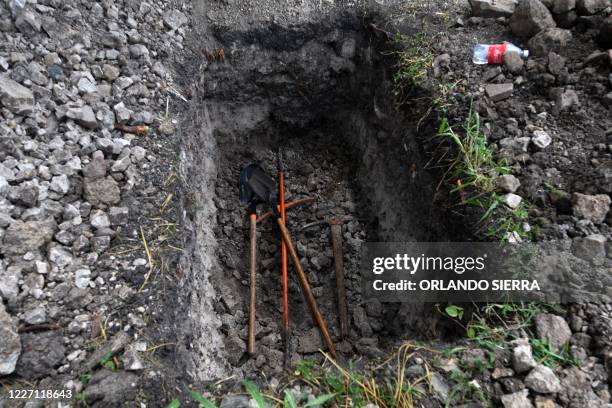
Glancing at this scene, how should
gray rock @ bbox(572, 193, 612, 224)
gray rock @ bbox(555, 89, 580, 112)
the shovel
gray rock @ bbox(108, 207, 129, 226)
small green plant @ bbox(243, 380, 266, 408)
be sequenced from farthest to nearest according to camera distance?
the shovel < gray rock @ bbox(555, 89, 580, 112) < gray rock @ bbox(108, 207, 129, 226) < gray rock @ bbox(572, 193, 612, 224) < small green plant @ bbox(243, 380, 266, 408)

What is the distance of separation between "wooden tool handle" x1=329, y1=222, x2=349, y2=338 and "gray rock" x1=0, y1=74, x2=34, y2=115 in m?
2.03

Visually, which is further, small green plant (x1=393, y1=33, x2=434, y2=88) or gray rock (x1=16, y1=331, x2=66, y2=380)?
small green plant (x1=393, y1=33, x2=434, y2=88)

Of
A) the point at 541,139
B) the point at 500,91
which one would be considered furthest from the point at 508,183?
the point at 500,91

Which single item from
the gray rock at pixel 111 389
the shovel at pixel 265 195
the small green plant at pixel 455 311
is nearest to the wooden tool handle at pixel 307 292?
the shovel at pixel 265 195

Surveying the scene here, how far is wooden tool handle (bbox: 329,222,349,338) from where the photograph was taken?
2727 mm

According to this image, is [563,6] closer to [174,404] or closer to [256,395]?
[256,395]

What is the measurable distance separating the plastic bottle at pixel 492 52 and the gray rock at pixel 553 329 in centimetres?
158

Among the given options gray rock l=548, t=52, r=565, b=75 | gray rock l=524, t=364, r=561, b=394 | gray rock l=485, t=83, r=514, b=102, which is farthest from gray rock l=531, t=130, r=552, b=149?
gray rock l=524, t=364, r=561, b=394

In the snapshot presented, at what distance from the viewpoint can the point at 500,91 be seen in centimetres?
229

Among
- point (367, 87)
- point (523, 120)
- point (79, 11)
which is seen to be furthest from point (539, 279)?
point (79, 11)

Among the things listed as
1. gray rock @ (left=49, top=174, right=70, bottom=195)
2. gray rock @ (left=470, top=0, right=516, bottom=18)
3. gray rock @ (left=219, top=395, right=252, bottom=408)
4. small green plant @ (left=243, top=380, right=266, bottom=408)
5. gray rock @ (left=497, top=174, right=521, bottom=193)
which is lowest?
gray rock @ (left=219, top=395, right=252, bottom=408)

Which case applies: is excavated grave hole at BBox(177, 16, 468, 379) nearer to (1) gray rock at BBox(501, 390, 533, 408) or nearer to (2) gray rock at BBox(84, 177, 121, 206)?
(2) gray rock at BBox(84, 177, 121, 206)

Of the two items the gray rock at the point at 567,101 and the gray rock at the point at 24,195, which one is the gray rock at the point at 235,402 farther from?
Result: the gray rock at the point at 567,101

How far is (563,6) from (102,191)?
9.38 feet
